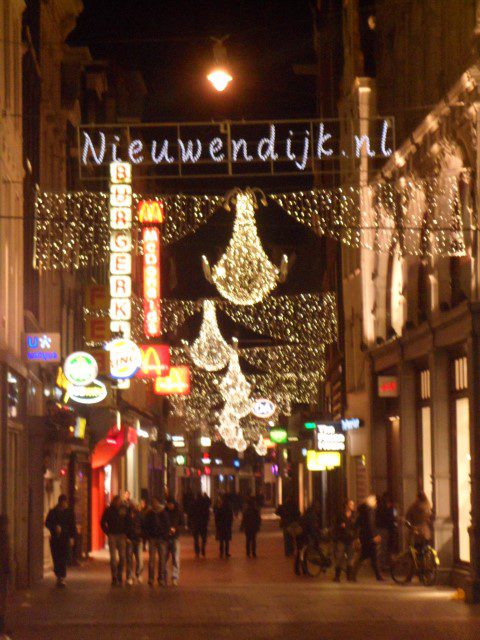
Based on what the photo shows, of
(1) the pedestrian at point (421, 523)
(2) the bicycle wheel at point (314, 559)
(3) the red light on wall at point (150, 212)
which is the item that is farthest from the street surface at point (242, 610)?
(3) the red light on wall at point (150, 212)

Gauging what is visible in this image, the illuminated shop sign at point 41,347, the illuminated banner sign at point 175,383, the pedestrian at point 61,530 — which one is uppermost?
the illuminated banner sign at point 175,383

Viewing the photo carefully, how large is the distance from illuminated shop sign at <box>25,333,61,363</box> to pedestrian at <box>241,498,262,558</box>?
12.3 m

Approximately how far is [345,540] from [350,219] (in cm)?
678

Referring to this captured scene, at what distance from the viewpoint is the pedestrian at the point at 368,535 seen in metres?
26.2

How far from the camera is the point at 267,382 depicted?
5756cm

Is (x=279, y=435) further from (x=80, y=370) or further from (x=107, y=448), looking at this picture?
(x=80, y=370)

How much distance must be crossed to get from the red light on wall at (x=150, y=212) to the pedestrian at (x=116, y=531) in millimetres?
10317

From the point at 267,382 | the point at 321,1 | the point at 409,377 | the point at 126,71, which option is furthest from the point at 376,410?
the point at 126,71

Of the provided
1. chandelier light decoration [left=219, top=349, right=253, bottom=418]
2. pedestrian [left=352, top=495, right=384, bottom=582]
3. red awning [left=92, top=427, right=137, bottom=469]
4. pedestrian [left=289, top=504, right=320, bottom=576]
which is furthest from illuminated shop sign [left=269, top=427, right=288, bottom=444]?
pedestrian [left=352, top=495, right=384, bottom=582]

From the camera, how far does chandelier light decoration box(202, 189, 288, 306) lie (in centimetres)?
2653

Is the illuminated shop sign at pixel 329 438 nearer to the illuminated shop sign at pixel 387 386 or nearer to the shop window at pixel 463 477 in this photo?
the illuminated shop sign at pixel 387 386

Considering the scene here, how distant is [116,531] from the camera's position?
2653 cm

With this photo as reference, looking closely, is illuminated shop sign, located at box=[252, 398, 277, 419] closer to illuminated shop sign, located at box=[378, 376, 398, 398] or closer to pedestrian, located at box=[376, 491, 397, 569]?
pedestrian, located at box=[376, 491, 397, 569]

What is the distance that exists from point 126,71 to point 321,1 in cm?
1619
